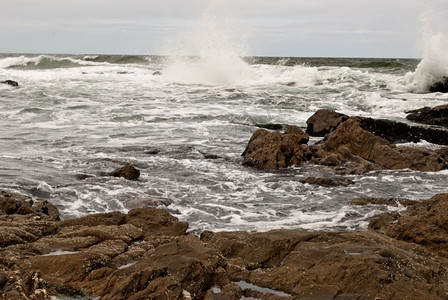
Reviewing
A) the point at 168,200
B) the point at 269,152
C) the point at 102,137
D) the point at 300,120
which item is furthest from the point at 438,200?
the point at 300,120

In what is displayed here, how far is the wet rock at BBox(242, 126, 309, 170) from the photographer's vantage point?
40.5ft

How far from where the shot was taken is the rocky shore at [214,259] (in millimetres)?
4414

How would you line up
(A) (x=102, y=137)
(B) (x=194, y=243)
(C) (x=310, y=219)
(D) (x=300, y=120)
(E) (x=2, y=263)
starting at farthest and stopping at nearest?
(D) (x=300, y=120) < (A) (x=102, y=137) < (C) (x=310, y=219) < (B) (x=194, y=243) < (E) (x=2, y=263)

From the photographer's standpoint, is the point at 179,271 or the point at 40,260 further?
the point at 40,260

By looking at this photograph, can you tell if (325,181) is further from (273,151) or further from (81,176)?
(81,176)

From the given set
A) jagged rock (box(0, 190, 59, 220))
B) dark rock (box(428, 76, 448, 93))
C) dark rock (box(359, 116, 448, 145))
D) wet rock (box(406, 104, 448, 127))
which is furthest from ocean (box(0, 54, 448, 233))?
dark rock (box(359, 116, 448, 145))

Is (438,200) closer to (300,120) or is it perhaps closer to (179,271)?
(179,271)

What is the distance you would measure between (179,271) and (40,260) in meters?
1.35

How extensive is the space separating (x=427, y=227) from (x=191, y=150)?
327 inches

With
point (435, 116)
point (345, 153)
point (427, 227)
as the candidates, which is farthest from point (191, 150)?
point (435, 116)

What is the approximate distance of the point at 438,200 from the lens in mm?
6789

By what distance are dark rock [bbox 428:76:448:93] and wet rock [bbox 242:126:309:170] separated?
18633 mm

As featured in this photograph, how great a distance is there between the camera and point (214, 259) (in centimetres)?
490

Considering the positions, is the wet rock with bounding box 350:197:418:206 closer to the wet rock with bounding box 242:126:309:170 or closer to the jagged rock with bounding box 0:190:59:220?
the wet rock with bounding box 242:126:309:170
